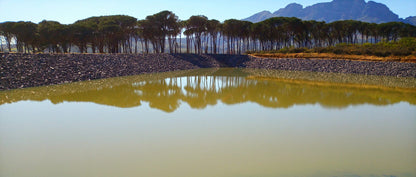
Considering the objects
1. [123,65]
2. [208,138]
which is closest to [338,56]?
[123,65]

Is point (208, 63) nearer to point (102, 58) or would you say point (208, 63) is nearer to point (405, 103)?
point (102, 58)

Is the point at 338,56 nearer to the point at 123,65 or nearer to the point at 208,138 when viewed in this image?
the point at 123,65

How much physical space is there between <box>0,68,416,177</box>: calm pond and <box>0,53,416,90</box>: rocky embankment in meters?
6.99

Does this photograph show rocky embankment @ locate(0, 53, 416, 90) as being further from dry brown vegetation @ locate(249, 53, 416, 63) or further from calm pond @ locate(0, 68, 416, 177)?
calm pond @ locate(0, 68, 416, 177)

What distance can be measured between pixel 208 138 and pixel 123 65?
72.9 feet

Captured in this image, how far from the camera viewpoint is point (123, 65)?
27.4 m

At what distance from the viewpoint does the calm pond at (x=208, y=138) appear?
5.50m

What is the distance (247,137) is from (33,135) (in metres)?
6.04

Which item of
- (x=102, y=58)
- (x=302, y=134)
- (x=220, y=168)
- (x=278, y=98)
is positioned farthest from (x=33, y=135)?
(x=102, y=58)

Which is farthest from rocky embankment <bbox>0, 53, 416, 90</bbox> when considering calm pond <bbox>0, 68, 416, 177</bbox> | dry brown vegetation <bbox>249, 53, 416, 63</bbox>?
calm pond <bbox>0, 68, 416, 177</bbox>

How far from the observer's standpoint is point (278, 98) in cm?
1378

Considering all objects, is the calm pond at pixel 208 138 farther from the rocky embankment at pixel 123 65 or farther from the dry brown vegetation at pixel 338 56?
the dry brown vegetation at pixel 338 56

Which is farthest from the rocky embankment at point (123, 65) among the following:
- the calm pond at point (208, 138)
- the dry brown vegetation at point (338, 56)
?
the calm pond at point (208, 138)

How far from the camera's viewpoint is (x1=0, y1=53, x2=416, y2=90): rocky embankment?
18.7 m
